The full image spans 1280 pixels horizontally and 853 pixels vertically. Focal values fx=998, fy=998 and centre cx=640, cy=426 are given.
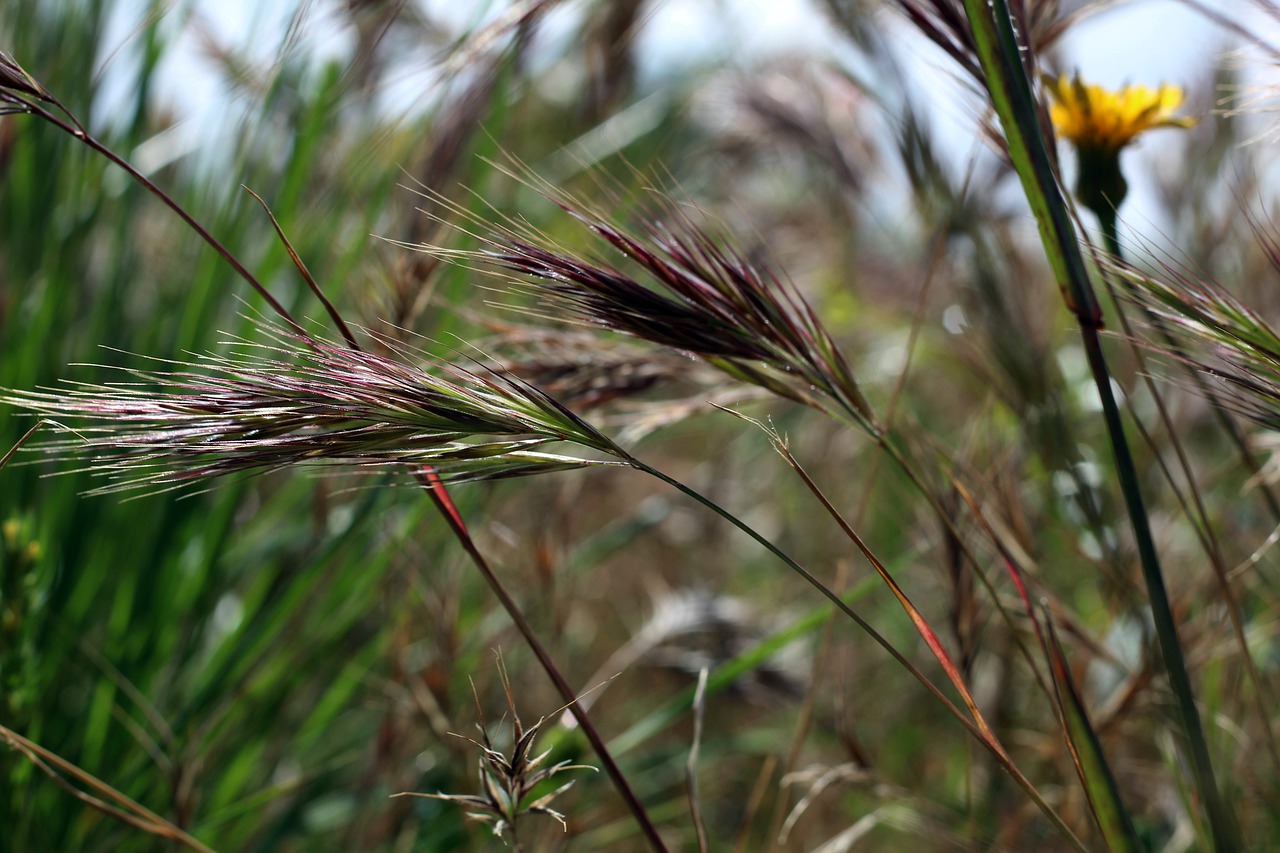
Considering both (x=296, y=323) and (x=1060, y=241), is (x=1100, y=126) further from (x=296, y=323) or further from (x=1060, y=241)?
(x=296, y=323)

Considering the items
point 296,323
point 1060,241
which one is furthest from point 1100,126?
point 296,323

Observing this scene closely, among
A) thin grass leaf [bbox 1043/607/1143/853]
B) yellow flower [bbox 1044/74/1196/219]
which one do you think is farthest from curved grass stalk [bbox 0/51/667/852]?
yellow flower [bbox 1044/74/1196/219]

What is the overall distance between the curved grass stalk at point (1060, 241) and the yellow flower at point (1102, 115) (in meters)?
0.19

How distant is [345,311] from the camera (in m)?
1.40

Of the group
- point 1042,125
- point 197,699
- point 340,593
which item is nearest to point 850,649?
point 340,593

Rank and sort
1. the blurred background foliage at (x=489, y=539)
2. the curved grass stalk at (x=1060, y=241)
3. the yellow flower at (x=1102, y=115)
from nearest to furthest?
the curved grass stalk at (x=1060, y=241) → the yellow flower at (x=1102, y=115) → the blurred background foliage at (x=489, y=539)

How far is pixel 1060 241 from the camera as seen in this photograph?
534 mm

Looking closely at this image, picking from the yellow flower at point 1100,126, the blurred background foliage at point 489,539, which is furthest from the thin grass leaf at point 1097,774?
the yellow flower at point 1100,126

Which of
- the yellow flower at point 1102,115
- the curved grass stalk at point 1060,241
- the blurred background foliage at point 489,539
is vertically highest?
the yellow flower at point 1102,115

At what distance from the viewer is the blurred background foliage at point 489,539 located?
2.90ft

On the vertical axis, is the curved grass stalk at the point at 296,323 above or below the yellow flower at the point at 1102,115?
below

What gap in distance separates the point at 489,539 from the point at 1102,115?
954mm

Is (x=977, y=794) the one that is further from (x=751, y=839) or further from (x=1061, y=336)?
(x=1061, y=336)

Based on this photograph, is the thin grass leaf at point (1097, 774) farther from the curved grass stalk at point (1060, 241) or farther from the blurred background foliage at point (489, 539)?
the blurred background foliage at point (489, 539)
